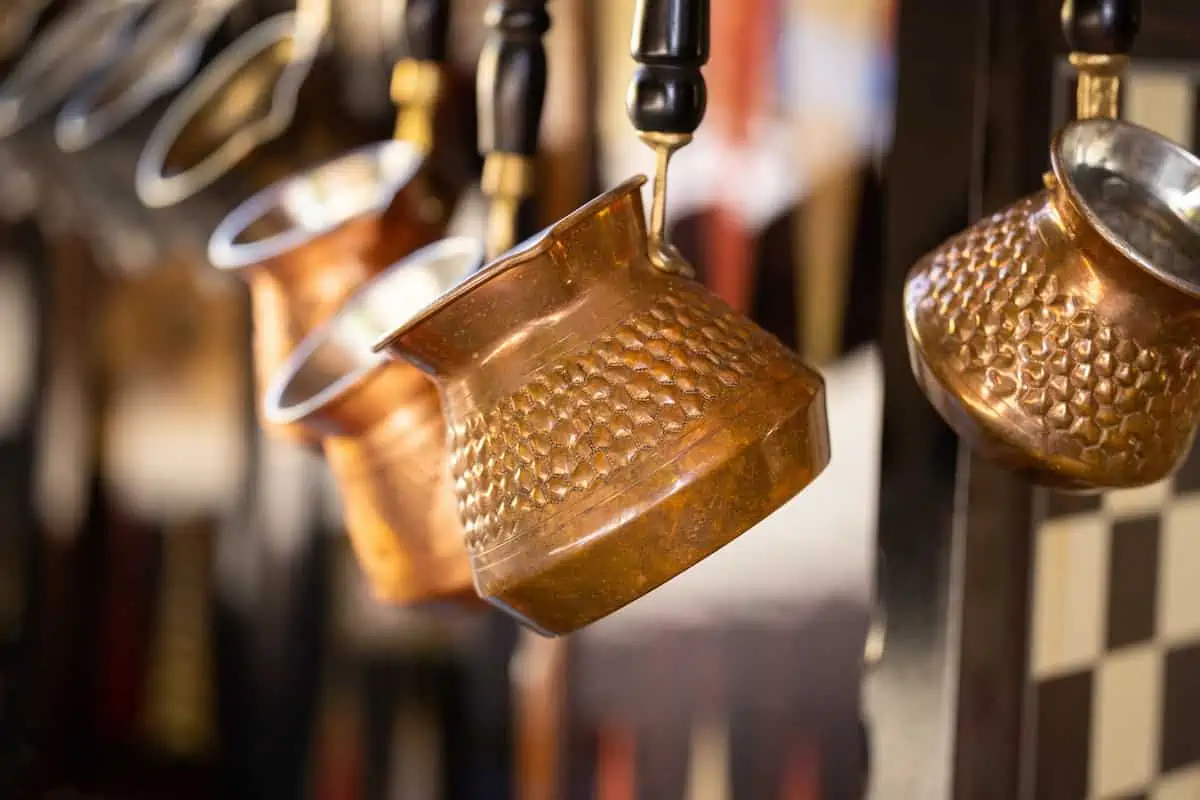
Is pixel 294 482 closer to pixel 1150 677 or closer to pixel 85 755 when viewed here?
pixel 85 755

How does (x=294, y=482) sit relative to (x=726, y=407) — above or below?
below

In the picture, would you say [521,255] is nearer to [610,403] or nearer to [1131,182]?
[610,403]

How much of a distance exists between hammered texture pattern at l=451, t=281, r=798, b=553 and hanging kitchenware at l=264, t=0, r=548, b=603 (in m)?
0.15

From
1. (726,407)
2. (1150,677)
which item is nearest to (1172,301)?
(726,407)

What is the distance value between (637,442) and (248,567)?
2.54 ft

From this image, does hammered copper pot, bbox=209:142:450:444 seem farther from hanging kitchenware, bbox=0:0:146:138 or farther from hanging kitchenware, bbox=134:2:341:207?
hanging kitchenware, bbox=0:0:146:138

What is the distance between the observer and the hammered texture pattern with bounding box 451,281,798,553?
0.50m

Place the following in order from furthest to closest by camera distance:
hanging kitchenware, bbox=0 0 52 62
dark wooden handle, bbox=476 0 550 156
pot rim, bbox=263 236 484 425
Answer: hanging kitchenware, bbox=0 0 52 62
pot rim, bbox=263 236 484 425
dark wooden handle, bbox=476 0 550 156

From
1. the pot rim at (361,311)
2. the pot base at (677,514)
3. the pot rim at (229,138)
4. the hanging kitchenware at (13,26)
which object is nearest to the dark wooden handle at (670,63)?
the pot base at (677,514)

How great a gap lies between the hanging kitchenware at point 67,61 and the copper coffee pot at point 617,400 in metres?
0.75

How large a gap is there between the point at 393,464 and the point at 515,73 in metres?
0.22

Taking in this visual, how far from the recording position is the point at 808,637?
0.84 m

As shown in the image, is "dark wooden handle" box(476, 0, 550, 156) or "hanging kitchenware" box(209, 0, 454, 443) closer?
"dark wooden handle" box(476, 0, 550, 156)

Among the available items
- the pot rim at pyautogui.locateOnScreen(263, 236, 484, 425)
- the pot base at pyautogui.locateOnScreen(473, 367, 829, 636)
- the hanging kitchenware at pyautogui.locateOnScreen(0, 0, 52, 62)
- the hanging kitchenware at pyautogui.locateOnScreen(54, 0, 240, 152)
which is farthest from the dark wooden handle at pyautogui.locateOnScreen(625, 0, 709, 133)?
the hanging kitchenware at pyautogui.locateOnScreen(0, 0, 52, 62)
